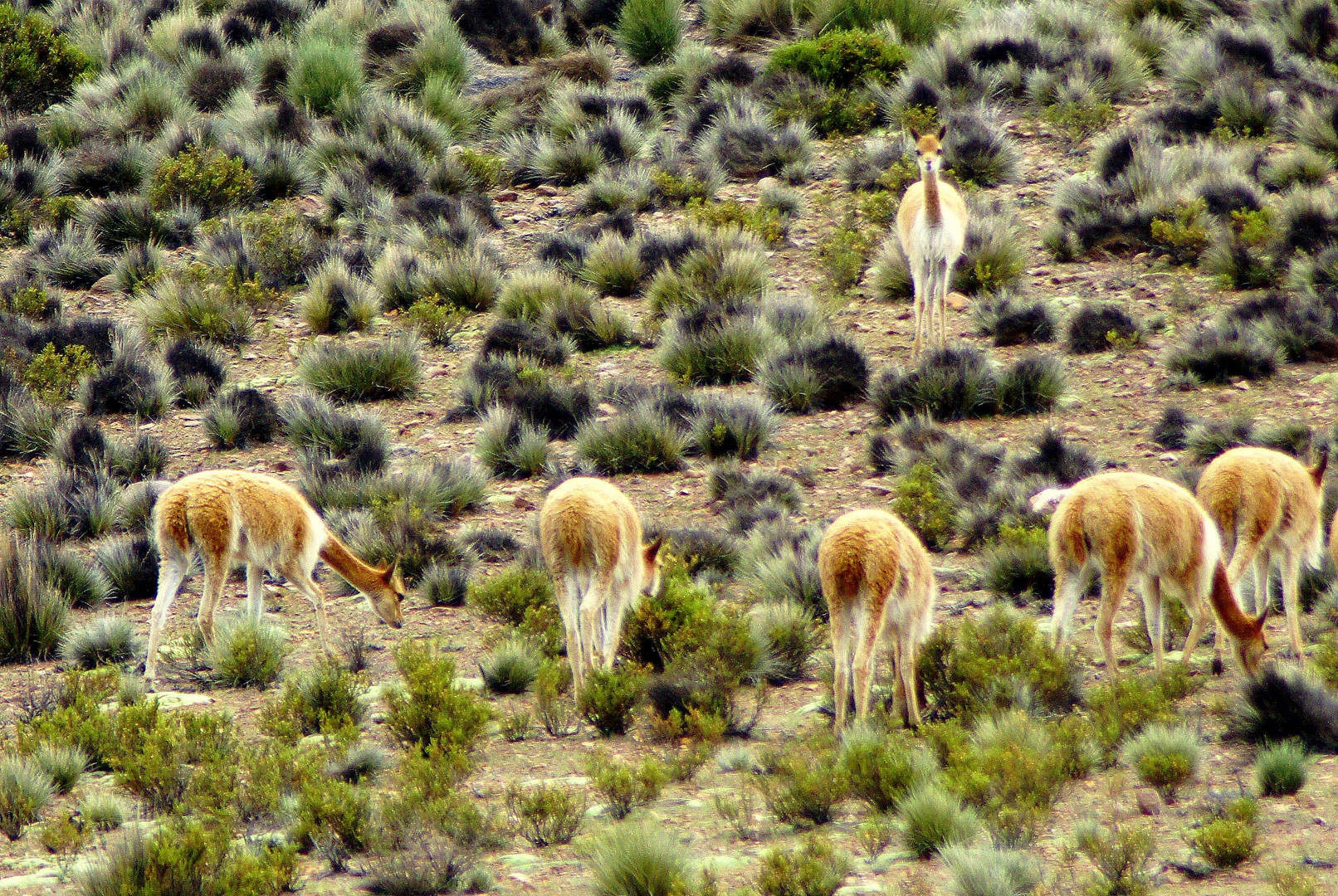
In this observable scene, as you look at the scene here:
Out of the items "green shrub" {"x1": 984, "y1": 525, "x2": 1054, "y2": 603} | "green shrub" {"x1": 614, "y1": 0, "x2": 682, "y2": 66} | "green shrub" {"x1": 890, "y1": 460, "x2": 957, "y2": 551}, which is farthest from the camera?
"green shrub" {"x1": 614, "y1": 0, "x2": 682, "y2": 66}

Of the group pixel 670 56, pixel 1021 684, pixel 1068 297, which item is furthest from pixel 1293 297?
pixel 670 56

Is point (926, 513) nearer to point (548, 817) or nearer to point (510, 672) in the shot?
point (510, 672)

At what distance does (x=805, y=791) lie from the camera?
6223 mm

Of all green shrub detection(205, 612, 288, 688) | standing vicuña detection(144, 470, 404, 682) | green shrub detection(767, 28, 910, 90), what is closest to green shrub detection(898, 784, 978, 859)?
standing vicuña detection(144, 470, 404, 682)

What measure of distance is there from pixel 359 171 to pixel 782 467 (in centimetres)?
1035

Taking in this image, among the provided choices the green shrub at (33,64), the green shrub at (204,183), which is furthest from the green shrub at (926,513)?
the green shrub at (33,64)

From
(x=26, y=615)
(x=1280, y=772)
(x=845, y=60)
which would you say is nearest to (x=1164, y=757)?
(x=1280, y=772)

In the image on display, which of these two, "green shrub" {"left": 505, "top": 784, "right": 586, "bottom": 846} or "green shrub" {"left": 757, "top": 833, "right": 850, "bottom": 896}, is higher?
"green shrub" {"left": 757, "top": 833, "right": 850, "bottom": 896}

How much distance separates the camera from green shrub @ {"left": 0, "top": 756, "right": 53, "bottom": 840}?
6336mm

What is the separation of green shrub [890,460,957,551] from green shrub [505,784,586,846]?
4.76 m

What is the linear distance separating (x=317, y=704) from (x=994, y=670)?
11.7 feet

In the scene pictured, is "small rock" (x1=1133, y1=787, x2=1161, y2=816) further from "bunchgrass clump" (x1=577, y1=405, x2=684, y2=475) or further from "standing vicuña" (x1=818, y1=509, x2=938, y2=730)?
"bunchgrass clump" (x1=577, y1=405, x2=684, y2=475)

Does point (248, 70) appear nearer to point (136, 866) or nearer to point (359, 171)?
point (359, 171)

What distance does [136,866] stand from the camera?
5.39 meters
